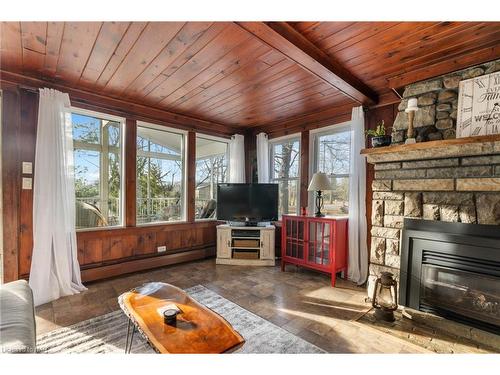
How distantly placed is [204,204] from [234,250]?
3.31 feet

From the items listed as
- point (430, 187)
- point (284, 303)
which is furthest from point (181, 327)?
point (430, 187)

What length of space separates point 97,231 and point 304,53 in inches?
122

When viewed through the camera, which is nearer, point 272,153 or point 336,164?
point 336,164

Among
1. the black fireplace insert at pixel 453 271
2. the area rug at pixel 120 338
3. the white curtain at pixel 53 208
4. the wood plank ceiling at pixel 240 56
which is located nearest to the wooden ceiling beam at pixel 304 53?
the wood plank ceiling at pixel 240 56

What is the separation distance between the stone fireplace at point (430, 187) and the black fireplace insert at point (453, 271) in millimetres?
102

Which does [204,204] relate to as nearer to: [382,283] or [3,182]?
[3,182]

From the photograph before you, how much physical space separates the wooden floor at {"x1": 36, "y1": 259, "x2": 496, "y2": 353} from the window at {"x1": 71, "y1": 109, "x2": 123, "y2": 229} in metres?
0.87

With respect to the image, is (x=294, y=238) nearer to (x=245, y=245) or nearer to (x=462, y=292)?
(x=245, y=245)

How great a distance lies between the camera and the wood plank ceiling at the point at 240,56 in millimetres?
1719

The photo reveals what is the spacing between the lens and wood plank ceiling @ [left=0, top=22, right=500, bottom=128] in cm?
172

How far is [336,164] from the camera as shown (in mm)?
3518

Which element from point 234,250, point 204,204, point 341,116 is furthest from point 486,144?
point 204,204

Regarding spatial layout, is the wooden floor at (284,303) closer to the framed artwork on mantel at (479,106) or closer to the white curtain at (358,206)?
the white curtain at (358,206)
